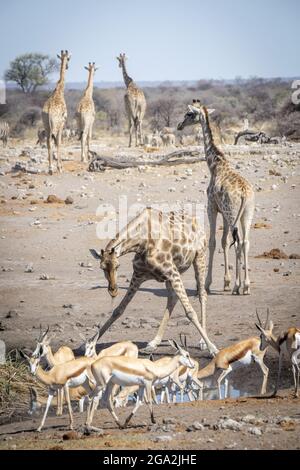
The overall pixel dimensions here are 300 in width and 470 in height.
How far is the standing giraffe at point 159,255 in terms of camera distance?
9547 millimetres

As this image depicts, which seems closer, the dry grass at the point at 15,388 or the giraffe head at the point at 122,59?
the dry grass at the point at 15,388

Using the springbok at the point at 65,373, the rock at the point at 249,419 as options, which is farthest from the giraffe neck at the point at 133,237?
the rock at the point at 249,419

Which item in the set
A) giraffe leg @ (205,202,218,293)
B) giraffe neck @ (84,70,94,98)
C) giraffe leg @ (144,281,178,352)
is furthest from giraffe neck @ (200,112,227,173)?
giraffe neck @ (84,70,94,98)

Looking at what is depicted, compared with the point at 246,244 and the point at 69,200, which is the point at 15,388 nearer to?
the point at 246,244

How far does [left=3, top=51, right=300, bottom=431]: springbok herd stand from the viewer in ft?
24.8

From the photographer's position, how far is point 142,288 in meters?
12.5

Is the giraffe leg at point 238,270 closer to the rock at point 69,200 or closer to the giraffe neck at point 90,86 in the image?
the rock at point 69,200

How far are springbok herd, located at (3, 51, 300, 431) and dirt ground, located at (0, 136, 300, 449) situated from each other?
0.84 ft

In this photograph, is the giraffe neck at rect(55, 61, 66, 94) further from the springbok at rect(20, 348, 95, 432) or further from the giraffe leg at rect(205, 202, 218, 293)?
the springbok at rect(20, 348, 95, 432)

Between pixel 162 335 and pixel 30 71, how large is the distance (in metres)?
42.4

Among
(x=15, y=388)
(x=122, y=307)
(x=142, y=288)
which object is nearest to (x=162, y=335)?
(x=122, y=307)

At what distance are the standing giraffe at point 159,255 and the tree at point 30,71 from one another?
41.6 meters
